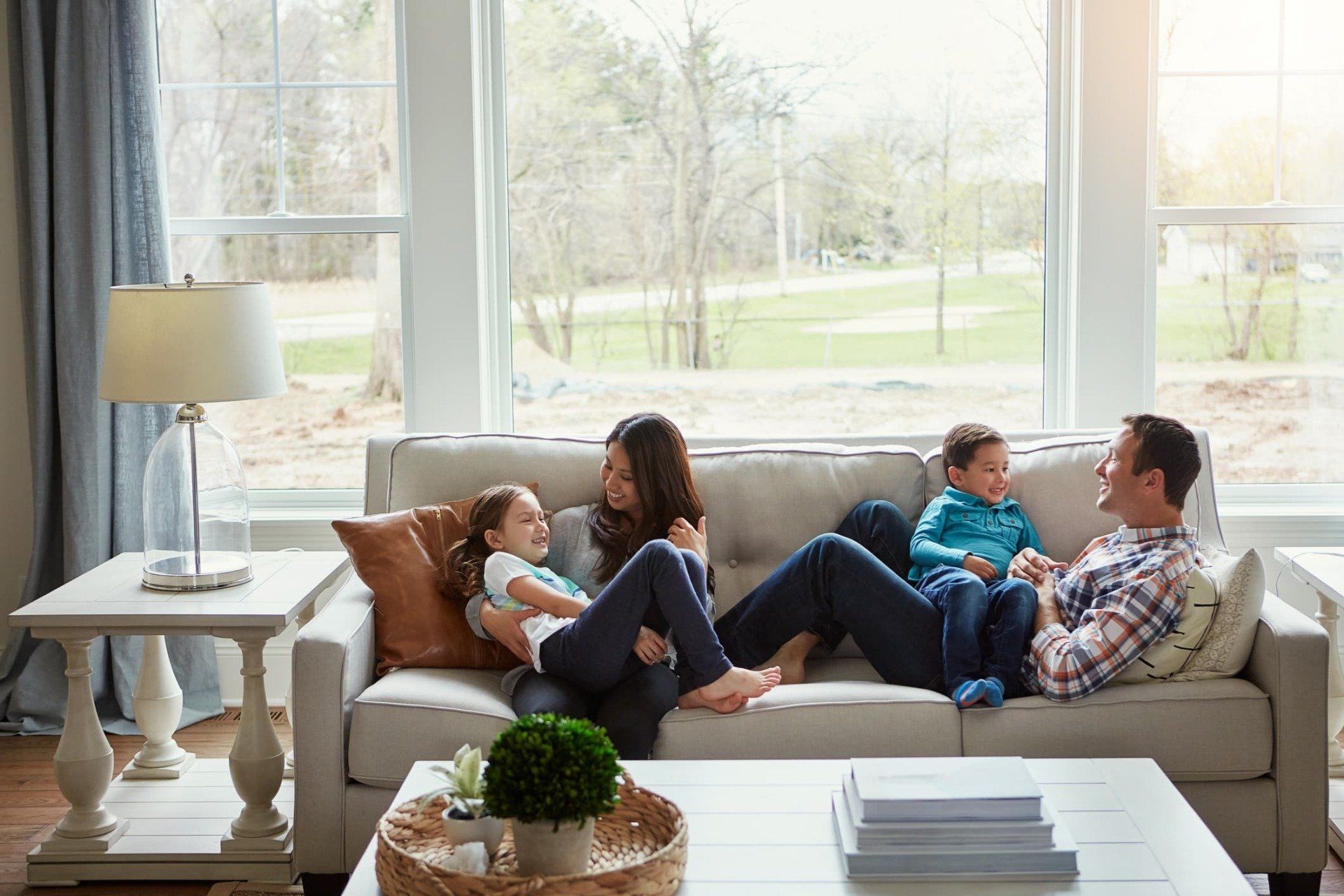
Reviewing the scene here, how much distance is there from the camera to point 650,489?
2955mm

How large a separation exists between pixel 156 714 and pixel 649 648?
1.42 metres

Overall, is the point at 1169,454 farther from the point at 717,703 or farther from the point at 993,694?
the point at 717,703

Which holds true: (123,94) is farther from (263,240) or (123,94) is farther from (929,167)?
(929,167)

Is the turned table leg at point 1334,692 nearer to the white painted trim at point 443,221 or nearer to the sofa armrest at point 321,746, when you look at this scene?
the sofa armrest at point 321,746

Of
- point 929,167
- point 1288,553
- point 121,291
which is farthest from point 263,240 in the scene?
point 1288,553

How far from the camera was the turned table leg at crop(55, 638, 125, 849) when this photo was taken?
2.78 m

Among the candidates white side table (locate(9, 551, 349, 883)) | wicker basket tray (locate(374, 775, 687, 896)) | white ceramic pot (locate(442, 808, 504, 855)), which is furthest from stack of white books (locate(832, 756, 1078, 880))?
white side table (locate(9, 551, 349, 883))

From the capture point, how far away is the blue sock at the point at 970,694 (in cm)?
257

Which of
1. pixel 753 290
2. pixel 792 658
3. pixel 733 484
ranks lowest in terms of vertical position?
pixel 792 658

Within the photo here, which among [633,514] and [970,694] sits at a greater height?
Answer: [633,514]

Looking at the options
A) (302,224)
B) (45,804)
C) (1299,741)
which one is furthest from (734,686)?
(302,224)

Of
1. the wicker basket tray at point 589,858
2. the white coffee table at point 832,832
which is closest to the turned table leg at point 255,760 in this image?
the white coffee table at point 832,832

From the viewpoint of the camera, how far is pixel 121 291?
280 centimetres

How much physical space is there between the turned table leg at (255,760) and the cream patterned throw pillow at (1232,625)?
1.92m
